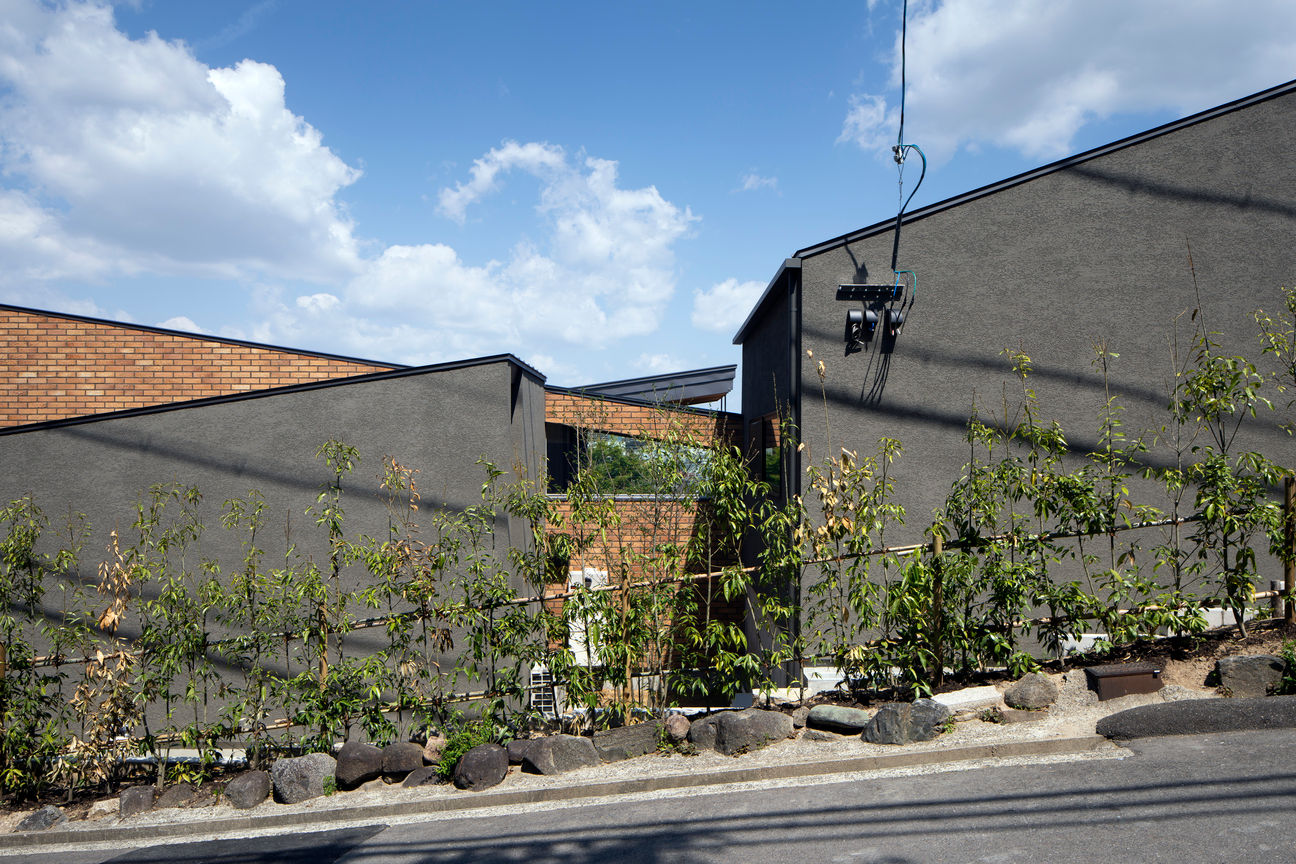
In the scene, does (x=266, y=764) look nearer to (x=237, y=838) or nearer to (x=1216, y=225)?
(x=237, y=838)

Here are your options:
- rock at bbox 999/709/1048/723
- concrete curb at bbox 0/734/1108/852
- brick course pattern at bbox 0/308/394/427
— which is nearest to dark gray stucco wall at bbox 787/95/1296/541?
rock at bbox 999/709/1048/723

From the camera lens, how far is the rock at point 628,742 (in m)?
5.33

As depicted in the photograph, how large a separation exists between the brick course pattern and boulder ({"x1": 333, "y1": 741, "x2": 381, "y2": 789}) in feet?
19.9

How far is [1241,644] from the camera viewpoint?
5.46 m

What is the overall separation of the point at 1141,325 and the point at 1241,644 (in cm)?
266

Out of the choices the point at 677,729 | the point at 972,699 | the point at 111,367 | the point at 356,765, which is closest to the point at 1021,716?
the point at 972,699

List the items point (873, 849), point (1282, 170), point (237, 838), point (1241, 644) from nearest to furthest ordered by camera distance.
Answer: point (873, 849) → point (237, 838) → point (1241, 644) → point (1282, 170)

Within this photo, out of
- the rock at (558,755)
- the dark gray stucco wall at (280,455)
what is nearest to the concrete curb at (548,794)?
the rock at (558,755)

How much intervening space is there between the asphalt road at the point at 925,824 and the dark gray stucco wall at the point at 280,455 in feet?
7.84

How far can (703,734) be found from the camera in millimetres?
5391

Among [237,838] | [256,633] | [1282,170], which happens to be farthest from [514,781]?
[1282,170]

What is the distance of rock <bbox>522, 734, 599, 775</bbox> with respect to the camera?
5215 millimetres

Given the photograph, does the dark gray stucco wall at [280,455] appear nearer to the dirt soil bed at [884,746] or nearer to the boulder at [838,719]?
the dirt soil bed at [884,746]

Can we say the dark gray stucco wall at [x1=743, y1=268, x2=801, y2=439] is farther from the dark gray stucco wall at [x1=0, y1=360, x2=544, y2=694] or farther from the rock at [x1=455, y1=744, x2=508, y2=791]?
the rock at [x1=455, y1=744, x2=508, y2=791]
